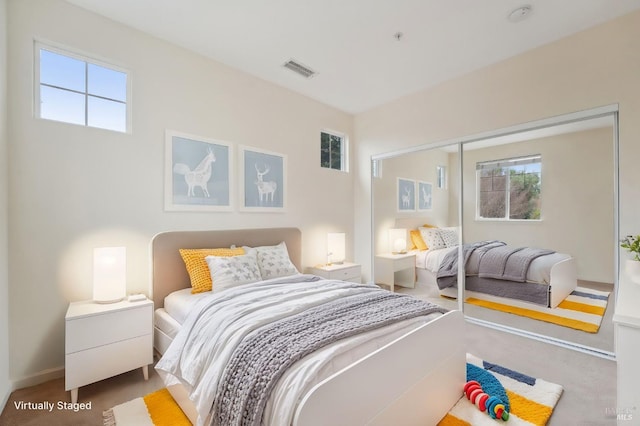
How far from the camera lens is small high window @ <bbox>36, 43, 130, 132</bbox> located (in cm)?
220

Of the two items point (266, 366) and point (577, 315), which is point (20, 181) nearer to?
point (266, 366)

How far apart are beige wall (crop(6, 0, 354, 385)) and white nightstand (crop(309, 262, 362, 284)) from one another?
1.04 metres

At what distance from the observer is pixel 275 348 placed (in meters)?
1.35

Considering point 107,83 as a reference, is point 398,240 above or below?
below

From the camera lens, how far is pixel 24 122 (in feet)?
6.82

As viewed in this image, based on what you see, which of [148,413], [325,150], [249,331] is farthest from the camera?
[325,150]

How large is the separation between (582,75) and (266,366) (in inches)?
139

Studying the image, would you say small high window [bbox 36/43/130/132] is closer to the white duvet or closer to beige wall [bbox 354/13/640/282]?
the white duvet

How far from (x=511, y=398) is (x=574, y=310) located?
5.36 feet

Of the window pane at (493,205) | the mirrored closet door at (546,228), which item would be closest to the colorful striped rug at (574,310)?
the mirrored closet door at (546,228)

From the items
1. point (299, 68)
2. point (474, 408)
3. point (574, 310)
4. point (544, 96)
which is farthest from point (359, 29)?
point (574, 310)

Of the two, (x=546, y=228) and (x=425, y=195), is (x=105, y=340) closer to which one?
(x=425, y=195)

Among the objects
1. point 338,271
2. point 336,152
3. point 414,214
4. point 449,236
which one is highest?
point 336,152

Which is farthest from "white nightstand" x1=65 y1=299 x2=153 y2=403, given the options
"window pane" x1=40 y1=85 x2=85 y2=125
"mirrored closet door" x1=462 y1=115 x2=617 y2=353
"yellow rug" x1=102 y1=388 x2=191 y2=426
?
"mirrored closet door" x1=462 y1=115 x2=617 y2=353
